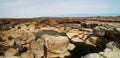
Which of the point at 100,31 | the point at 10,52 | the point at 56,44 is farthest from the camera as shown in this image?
the point at 100,31

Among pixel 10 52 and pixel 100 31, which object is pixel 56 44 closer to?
pixel 10 52

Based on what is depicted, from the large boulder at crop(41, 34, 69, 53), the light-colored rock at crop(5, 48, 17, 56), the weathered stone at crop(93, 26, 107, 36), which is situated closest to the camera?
the light-colored rock at crop(5, 48, 17, 56)

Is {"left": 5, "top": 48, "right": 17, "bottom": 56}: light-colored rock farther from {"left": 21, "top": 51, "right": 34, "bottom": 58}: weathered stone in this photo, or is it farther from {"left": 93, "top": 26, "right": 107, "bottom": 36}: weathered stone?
{"left": 93, "top": 26, "right": 107, "bottom": 36}: weathered stone

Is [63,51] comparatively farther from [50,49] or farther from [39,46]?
[39,46]

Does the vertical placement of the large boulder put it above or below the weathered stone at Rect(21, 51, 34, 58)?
above

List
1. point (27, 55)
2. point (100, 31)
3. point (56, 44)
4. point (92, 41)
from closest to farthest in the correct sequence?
point (27, 55), point (56, 44), point (100, 31), point (92, 41)

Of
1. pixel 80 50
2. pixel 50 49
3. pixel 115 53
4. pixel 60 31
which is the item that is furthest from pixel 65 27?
pixel 115 53

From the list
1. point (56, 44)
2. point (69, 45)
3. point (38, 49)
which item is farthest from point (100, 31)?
point (38, 49)

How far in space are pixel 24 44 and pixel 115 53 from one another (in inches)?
856

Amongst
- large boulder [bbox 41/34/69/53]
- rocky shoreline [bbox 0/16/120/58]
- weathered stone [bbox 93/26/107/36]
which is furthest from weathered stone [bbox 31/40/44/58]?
weathered stone [bbox 93/26/107/36]

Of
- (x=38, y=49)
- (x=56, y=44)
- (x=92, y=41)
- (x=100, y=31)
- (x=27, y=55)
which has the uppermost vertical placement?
(x=100, y=31)

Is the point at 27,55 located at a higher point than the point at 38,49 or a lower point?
lower

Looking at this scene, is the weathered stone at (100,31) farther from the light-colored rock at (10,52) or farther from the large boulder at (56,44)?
the light-colored rock at (10,52)

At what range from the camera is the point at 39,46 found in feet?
124
